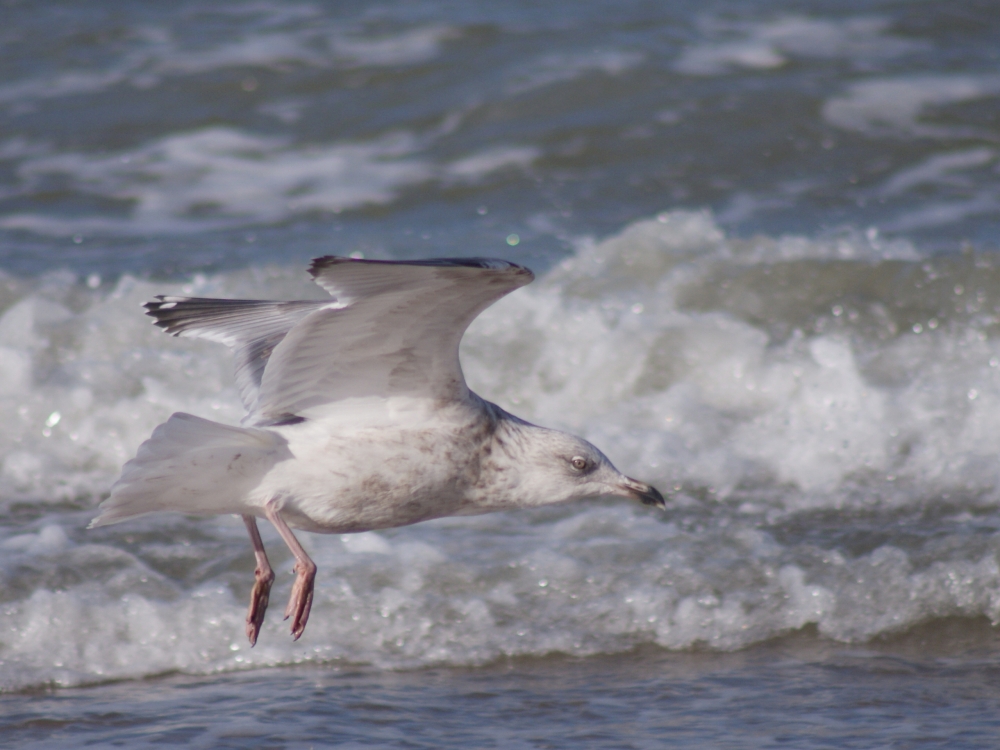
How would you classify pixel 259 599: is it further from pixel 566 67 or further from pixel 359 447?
pixel 566 67

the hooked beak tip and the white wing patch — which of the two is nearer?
the white wing patch

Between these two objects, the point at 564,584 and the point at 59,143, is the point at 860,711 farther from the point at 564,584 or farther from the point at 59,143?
the point at 59,143

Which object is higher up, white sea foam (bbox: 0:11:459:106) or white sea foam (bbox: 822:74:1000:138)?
white sea foam (bbox: 0:11:459:106)

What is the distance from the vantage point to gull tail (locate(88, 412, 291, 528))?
3840 mm

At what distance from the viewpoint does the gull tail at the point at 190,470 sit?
3840 millimetres

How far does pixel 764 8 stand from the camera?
12.5m

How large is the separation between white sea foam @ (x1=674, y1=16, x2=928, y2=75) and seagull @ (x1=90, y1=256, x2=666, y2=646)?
7.99 metres

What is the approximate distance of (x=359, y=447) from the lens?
13.1 ft

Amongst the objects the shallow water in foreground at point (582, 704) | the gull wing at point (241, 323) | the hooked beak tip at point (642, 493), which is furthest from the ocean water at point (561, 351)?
the gull wing at point (241, 323)

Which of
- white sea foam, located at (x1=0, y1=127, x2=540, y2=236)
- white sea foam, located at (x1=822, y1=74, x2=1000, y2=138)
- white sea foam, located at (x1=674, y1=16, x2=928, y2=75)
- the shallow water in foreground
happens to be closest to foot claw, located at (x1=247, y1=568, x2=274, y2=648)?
the shallow water in foreground

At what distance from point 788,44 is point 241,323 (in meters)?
8.59


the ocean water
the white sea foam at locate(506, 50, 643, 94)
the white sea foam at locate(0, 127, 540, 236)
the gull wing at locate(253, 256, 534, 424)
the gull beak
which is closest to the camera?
the gull wing at locate(253, 256, 534, 424)

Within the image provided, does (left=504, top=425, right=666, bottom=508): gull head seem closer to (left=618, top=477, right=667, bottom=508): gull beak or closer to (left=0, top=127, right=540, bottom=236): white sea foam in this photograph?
(left=618, top=477, right=667, bottom=508): gull beak

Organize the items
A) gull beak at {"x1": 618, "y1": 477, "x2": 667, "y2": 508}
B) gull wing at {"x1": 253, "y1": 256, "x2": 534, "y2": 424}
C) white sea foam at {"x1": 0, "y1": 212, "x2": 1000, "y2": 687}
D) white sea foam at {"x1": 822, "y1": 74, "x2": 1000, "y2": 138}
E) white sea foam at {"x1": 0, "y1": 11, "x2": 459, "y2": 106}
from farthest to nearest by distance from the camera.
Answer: white sea foam at {"x1": 0, "y1": 11, "x2": 459, "y2": 106} → white sea foam at {"x1": 822, "y1": 74, "x2": 1000, "y2": 138} → white sea foam at {"x1": 0, "y1": 212, "x2": 1000, "y2": 687} → gull beak at {"x1": 618, "y1": 477, "x2": 667, "y2": 508} → gull wing at {"x1": 253, "y1": 256, "x2": 534, "y2": 424}
